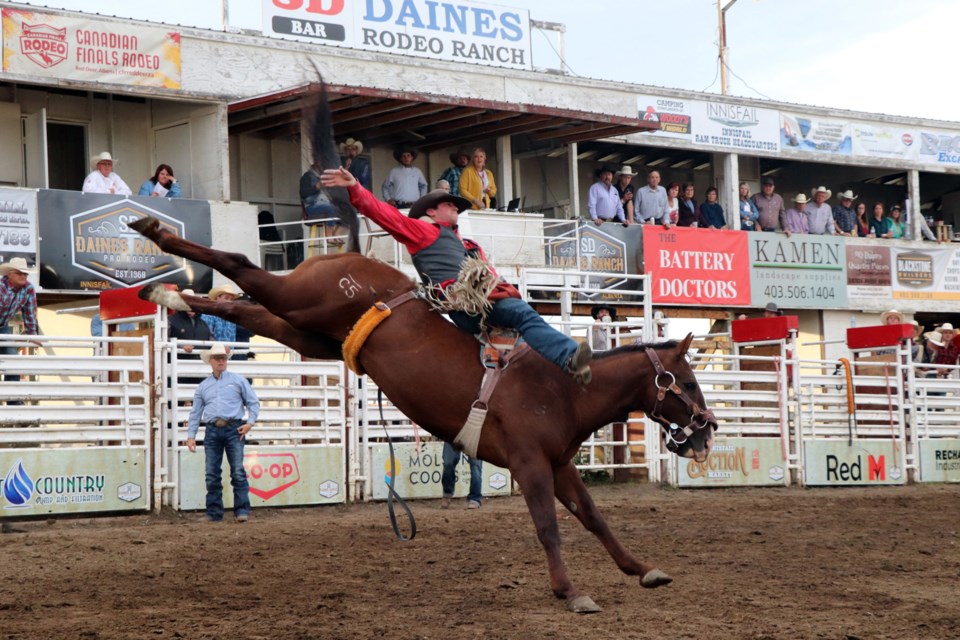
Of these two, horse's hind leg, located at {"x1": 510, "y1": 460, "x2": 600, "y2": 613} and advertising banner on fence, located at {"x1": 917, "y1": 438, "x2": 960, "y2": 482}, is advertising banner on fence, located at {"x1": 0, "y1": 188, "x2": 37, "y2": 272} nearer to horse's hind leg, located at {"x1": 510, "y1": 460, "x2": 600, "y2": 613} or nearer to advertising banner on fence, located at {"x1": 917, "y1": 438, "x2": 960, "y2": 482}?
horse's hind leg, located at {"x1": 510, "y1": 460, "x2": 600, "y2": 613}

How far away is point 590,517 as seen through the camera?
791 cm

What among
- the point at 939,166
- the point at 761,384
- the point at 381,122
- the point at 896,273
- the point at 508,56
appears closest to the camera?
the point at 761,384

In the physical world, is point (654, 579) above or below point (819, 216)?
below

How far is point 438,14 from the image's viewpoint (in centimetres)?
2311

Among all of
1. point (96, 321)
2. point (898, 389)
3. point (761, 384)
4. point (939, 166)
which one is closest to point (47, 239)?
point (96, 321)

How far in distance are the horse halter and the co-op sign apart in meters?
14.8

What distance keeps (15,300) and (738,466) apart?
9.83 metres

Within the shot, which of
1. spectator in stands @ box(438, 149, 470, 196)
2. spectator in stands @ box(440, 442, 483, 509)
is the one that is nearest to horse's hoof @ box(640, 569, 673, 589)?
spectator in stands @ box(440, 442, 483, 509)

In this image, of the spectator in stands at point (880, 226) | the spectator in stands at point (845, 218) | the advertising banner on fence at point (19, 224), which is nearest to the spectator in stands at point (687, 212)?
the spectator in stands at point (845, 218)

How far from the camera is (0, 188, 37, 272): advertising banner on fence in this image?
17250mm

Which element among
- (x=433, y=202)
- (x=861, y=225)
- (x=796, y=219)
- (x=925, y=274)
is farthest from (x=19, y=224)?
(x=925, y=274)

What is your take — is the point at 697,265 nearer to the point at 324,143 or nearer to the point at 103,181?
the point at 103,181

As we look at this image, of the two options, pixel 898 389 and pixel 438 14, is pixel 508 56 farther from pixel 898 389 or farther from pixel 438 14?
pixel 898 389

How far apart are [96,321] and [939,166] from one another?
920 inches
